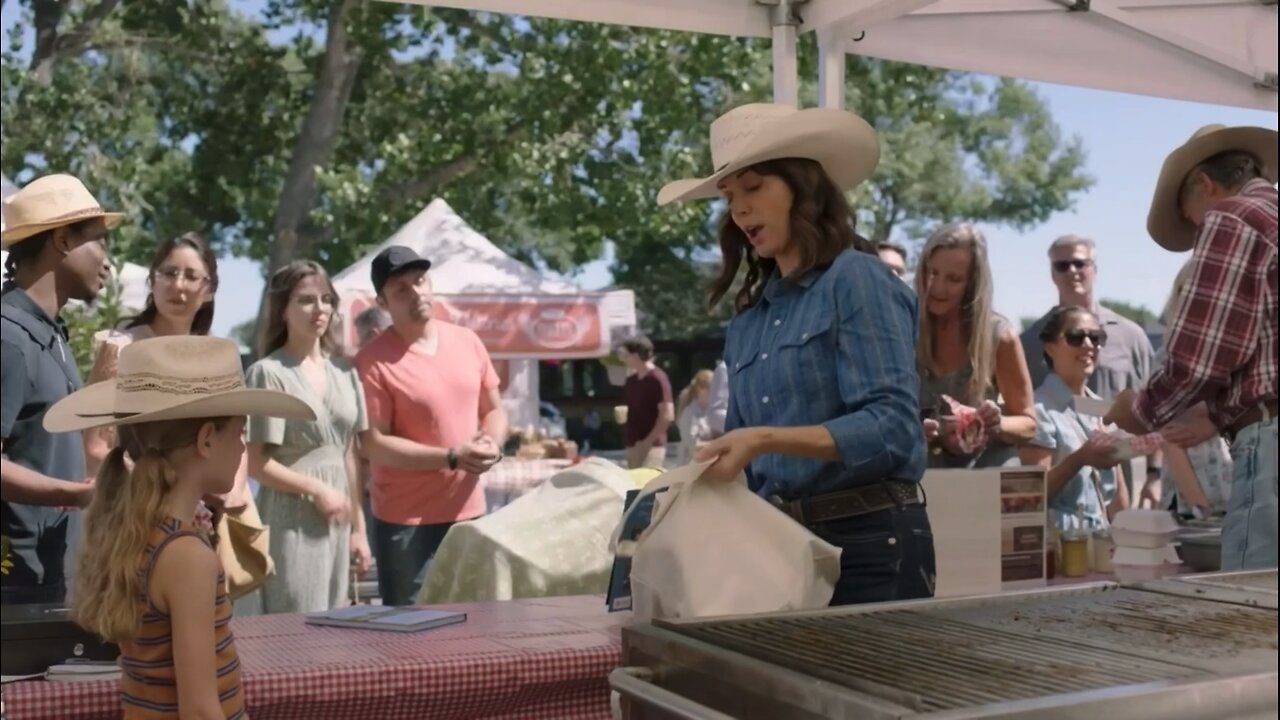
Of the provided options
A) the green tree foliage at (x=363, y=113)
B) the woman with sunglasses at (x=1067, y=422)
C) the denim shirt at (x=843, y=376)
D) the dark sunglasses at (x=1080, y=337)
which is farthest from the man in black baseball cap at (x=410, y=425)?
the green tree foliage at (x=363, y=113)

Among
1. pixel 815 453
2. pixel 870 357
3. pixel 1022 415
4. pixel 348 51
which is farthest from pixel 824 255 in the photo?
pixel 348 51

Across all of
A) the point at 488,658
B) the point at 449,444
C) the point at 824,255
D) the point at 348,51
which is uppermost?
the point at 348,51

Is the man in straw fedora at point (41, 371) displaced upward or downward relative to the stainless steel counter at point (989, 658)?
upward

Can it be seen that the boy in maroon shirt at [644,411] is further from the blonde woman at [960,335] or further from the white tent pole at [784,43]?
the blonde woman at [960,335]

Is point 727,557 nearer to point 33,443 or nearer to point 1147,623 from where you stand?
point 1147,623

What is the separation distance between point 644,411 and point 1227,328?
833 cm

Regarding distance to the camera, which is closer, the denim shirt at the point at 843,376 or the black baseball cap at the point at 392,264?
the denim shirt at the point at 843,376

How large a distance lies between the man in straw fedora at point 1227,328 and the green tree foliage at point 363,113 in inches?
450

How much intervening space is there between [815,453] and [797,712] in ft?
2.48

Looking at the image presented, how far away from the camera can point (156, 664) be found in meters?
2.03

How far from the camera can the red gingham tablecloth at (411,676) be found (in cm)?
217

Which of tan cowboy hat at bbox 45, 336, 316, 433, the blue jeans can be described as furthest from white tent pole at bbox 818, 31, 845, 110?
tan cowboy hat at bbox 45, 336, 316, 433

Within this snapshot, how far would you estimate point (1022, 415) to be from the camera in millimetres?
3969

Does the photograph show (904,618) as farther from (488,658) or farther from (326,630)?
(326,630)
